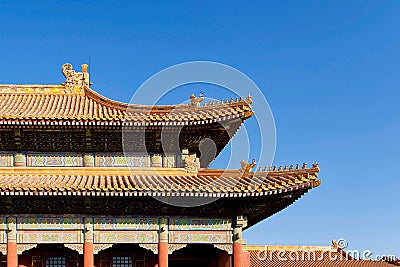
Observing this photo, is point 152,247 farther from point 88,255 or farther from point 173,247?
point 88,255

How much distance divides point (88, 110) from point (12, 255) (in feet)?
21.6

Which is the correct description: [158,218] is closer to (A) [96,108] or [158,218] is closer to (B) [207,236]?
(B) [207,236]

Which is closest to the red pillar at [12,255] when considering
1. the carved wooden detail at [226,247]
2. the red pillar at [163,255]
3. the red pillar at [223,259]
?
the red pillar at [163,255]

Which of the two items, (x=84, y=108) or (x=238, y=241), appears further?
(x=84, y=108)

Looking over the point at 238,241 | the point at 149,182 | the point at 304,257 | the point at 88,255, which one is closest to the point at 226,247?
the point at 238,241

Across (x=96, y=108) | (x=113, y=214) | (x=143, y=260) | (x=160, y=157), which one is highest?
(x=96, y=108)

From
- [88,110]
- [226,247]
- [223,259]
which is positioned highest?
[88,110]

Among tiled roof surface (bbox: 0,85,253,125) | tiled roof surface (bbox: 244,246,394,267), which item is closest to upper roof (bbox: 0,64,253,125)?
tiled roof surface (bbox: 0,85,253,125)

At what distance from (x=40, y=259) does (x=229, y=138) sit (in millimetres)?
8570

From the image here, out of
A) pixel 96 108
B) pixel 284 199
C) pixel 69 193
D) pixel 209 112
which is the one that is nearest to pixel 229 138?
pixel 209 112

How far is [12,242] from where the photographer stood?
2103 centimetres

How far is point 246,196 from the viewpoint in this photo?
67.2 feet

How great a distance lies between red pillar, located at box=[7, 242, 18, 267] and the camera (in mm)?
20906

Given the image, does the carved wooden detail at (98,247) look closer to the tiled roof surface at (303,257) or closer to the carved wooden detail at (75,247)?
the carved wooden detail at (75,247)
